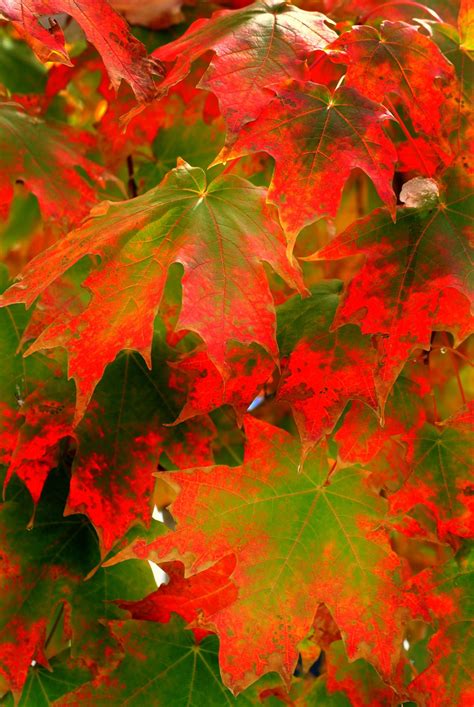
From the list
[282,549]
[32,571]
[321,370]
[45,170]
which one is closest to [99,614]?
[32,571]

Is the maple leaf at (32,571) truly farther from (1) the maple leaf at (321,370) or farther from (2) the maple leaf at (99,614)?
(1) the maple leaf at (321,370)

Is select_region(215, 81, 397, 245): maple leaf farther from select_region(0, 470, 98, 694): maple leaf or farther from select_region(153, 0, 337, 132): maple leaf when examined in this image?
select_region(0, 470, 98, 694): maple leaf

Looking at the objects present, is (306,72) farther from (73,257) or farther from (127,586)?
(127,586)

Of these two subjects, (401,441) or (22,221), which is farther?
(22,221)

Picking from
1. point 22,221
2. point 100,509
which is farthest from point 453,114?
point 22,221

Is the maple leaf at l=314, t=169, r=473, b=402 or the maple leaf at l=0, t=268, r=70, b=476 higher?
the maple leaf at l=314, t=169, r=473, b=402

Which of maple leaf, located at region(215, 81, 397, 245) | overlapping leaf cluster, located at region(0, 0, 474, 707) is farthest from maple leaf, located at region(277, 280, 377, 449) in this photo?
maple leaf, located at region(215, 81, 397, 245)
